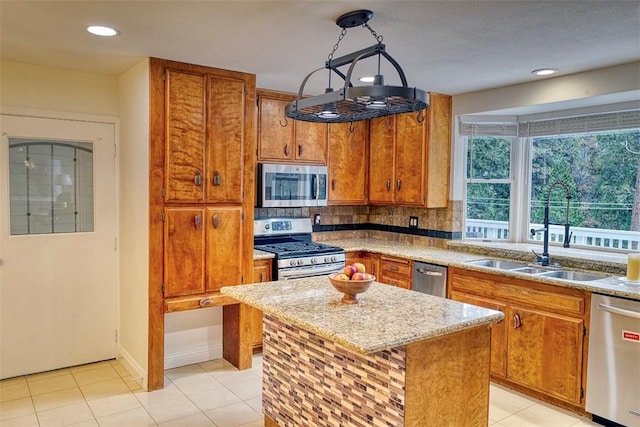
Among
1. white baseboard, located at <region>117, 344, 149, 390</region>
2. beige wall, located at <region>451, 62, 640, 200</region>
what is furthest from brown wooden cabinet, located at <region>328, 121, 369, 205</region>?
white baseboard, located at <region>117, 344, 149, 390</region>

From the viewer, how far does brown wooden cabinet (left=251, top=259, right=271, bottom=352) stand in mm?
4000

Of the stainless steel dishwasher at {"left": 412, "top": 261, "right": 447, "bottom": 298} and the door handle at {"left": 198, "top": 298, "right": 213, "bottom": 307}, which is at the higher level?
the stainless steel dishwasher at {"left": 412, "top": 261, "right": 447, "bottom": 298}

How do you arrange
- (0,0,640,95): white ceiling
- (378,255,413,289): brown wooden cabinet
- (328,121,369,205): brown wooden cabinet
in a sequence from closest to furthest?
1. (0,0,640,95): white ceiling
2. (378,255,413,289): brown wooden cabinet
3. (328,121,369,205): brown wooden cabinet

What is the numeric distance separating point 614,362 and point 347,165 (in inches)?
113

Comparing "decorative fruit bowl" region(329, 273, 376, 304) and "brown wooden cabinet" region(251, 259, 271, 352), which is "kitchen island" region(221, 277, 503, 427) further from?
"brown wooden cabinet" region(251, 259, 271, 352)

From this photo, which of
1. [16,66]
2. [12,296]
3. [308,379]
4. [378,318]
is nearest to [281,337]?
[308,379]

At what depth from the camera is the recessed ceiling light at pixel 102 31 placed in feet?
8.77

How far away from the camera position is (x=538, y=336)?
3.32 m

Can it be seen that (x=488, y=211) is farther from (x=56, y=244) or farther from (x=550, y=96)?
(x=56, y=244)

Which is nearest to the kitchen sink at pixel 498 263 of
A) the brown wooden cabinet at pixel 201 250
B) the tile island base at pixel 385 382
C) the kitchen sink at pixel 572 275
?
the kitchen sink at pixel 572 275

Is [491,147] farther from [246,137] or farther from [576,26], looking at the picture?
[246,137]

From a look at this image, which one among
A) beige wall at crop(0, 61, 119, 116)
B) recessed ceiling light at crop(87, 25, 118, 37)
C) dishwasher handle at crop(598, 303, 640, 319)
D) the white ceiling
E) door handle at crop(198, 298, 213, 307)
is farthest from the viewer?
door handle at crop(198, 298, 213, 307)

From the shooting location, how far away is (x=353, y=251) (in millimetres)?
4539

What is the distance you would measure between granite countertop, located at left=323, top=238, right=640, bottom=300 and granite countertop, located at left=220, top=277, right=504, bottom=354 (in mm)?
1085
